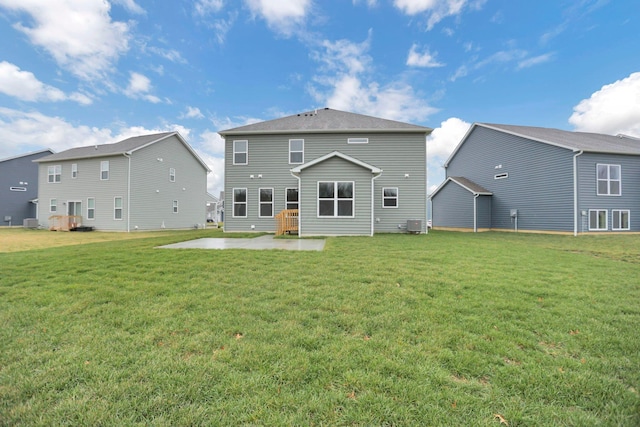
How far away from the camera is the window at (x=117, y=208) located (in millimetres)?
19870

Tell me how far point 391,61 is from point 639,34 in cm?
1206

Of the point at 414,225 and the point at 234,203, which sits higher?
the point at 234,203

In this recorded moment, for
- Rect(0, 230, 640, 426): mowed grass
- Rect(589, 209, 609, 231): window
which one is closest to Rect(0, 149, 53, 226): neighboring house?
Rect(0, 230, 640, 426): mowed grass

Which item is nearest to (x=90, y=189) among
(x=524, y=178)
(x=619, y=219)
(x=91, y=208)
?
(x=91, y=208)

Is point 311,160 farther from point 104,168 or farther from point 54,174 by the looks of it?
point 54,174

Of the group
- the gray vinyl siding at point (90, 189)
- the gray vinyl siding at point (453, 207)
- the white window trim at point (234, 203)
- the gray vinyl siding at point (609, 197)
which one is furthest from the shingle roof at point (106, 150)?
the gray vinyl siding at point (609, 197)

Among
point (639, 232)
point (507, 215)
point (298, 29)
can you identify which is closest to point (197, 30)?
point (298, 29)

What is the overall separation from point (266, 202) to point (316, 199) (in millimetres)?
4357

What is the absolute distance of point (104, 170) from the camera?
20.6 m

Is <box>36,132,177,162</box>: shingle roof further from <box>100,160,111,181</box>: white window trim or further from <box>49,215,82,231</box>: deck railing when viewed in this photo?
<box>49,215,82,231</box>: deck railing

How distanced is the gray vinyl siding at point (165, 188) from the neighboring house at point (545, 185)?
905 inches

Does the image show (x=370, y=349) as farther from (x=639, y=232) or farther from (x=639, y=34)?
(x=639, y=232)

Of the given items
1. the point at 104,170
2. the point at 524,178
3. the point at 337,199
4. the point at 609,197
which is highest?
the point at 104,170

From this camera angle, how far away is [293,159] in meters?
15.9
